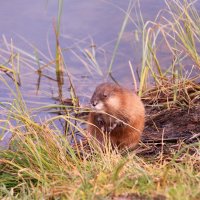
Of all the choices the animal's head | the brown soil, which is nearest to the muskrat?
the animal's head

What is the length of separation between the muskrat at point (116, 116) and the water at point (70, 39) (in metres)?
1.50

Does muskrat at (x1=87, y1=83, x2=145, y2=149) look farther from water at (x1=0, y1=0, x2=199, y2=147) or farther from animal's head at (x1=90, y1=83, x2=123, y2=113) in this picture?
water at (x1=0, y1=0, x2=199, y2=147)

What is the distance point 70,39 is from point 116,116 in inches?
112

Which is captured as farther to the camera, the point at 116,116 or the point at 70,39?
the point at 70,39

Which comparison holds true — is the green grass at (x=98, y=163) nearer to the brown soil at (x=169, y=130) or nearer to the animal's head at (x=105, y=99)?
the brown soil at (x=169, y=130)

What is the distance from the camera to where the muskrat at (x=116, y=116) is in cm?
592

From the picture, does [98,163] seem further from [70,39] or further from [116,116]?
[70,39]

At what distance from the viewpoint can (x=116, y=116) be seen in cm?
595

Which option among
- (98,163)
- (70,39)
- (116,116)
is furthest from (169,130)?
(70,39)

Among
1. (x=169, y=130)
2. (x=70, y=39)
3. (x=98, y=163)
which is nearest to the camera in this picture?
(x=98, y=163)

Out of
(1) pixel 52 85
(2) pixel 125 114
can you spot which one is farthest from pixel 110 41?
(2) pixel 125 114

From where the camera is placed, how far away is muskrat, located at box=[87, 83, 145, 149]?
592 centimetres

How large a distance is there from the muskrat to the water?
4.93 ft

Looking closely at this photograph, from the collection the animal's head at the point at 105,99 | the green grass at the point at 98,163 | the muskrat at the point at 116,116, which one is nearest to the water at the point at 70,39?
the green grass at the point at 98,163
